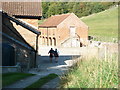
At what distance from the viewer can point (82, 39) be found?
176 feet

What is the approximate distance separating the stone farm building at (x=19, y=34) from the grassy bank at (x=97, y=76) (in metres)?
8.54

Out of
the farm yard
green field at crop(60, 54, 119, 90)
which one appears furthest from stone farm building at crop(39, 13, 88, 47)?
green field at crop(60, 54, 119, 90)

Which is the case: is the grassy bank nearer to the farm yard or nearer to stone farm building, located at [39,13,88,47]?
the farm yard

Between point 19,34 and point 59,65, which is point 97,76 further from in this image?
point 59,65

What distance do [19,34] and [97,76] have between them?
15.1 m

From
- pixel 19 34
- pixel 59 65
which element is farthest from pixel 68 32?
pixel 19 34

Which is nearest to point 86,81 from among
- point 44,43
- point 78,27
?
point 78,27

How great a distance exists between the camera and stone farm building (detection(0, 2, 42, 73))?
21719 mm

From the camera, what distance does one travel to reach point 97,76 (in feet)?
33.8

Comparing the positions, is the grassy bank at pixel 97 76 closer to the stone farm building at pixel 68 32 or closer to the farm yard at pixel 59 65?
the farm yard at pixel 59 65

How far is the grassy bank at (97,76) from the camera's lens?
32.5 ft

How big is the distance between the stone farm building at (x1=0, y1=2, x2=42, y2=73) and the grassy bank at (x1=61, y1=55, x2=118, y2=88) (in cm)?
854

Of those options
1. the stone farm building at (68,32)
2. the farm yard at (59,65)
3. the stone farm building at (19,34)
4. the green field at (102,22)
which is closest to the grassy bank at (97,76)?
the farm yard at (59,65)

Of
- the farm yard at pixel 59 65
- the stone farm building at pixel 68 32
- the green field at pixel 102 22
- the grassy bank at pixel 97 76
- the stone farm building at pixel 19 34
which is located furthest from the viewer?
the green field at pixel 102 22
